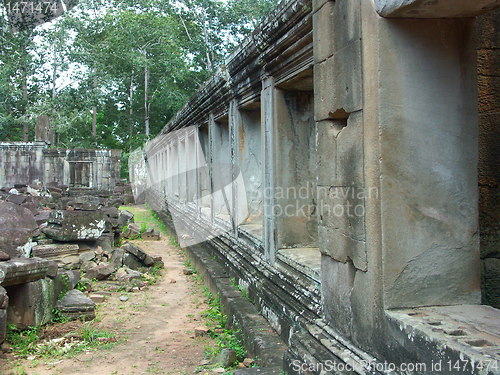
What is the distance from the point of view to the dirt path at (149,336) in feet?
13.6

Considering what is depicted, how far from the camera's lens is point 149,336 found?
5.07 m

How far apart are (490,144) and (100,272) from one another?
604 centimetres

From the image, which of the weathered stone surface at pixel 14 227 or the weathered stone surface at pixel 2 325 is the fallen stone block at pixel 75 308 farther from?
the weathered stone surface at pixel 14 227

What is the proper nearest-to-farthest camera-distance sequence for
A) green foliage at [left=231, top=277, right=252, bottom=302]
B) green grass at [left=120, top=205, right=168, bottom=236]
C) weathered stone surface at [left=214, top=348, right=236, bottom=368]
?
weathered stone surface at [left=214, top=348, right=236, bottom=368] < green foliage at [left=231, top=277, right=252, bottom=302] < green grass at [left=120, top=205, right=168, bottom=236]

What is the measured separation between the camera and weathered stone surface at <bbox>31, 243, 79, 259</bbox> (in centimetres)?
745

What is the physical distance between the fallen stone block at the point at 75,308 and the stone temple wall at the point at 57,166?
63.5 ft

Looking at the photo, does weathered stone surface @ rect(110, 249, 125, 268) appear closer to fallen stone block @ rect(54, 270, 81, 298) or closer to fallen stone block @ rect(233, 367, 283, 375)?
fallen stone block @ rect(54, 270, 81, 298)

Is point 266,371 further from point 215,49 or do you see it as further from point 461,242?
point 215,49

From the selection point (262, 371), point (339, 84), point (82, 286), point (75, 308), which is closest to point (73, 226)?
point (82, 286)

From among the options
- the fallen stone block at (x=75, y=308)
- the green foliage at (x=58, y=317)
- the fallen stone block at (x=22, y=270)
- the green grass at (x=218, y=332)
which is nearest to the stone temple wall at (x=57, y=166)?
the fallen stone block at (x=75, y=308)

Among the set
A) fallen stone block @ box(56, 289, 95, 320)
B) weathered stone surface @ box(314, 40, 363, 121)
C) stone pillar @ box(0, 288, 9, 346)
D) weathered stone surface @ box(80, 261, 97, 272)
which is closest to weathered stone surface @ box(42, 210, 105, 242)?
weathered stone surface @ box(80, 261, 97, 272)

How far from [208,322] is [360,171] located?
11.2 feet

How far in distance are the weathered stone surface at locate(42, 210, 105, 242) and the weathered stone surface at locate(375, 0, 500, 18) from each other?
694 cm

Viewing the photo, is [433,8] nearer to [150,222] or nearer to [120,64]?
[150,222]
